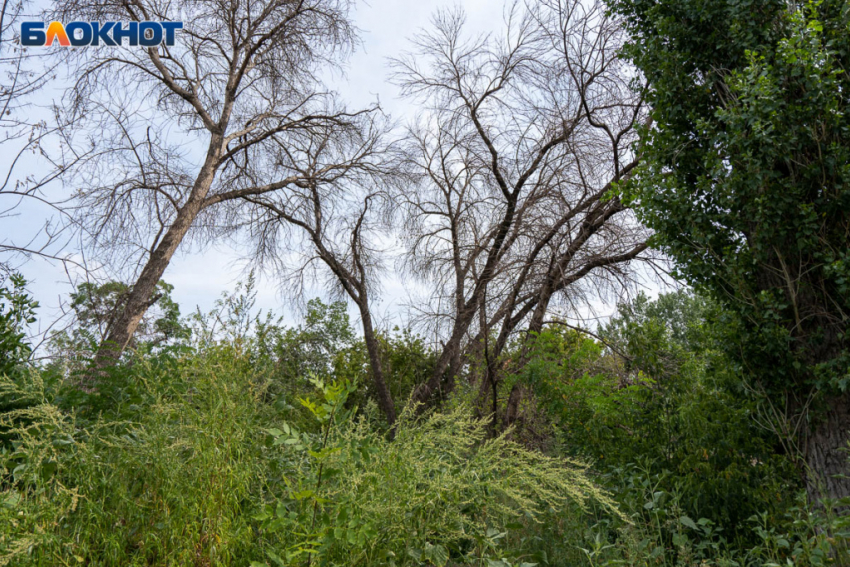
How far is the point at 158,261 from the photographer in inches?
295

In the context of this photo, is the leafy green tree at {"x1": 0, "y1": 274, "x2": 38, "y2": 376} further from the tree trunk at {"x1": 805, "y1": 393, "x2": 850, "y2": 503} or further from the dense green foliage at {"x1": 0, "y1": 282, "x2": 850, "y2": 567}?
the tree trunk at {"x1": 805, "y1": 393, "x2": 850, "y2": 503}

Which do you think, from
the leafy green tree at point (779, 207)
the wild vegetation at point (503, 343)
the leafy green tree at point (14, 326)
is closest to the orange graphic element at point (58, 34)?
the wild vegetation at point (503, 343)

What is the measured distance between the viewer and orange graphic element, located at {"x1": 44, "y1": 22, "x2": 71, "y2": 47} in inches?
273

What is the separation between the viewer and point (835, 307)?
3799 mm

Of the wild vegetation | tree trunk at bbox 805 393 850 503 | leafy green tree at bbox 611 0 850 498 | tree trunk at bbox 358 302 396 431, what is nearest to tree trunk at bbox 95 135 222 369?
the wild vegetation

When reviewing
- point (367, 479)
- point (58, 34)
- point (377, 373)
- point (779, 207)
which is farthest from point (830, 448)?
point (58, 34)

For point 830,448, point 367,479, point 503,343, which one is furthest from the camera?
point 503,343

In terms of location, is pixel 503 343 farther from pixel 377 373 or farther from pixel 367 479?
pixel 367 479

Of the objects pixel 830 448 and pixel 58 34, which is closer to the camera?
pixel 830 448

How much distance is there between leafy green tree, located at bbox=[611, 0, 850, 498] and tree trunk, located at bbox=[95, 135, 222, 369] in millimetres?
6212

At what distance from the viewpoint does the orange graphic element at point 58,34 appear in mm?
6927

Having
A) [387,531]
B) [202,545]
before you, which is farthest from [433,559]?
[202,545]

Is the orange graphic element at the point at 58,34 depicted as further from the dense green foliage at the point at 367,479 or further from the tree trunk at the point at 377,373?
the tree trunk at the point at 377,373

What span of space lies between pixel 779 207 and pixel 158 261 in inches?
283
